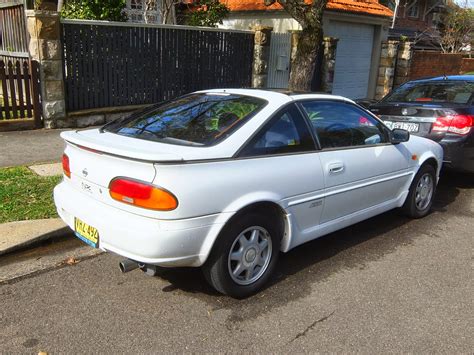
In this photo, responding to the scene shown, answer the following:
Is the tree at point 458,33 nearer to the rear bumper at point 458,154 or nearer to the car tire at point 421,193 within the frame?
the rear bumper at point 458,154

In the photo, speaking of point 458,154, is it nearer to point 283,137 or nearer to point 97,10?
point 283,137

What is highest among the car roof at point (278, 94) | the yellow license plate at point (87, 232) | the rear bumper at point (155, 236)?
the car roof at point (278, 94)

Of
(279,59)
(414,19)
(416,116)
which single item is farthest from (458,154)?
(414,19)

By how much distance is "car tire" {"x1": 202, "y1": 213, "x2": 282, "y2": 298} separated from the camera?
3361 millimetres

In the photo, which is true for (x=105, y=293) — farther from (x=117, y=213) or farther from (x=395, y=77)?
(x=395, y=77)

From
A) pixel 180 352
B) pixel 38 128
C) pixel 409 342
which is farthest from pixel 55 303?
pixel 38 128

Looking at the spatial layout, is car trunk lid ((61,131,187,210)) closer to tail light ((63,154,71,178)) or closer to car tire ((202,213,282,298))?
tail light ((63,154,71,178))

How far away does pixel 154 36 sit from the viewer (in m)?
10.1

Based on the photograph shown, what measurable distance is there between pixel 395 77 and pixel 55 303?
52.4 feet

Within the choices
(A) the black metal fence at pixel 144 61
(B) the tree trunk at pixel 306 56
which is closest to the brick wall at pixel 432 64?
(A) the black metal fence at pixel 144 61

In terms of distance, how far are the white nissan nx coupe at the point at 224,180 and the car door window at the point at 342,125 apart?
0.04 feet

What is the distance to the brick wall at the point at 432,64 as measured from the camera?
17516 millimetres

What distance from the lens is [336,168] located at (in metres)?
4.07

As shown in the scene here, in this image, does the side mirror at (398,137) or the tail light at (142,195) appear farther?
the side mirror at (398,137)
